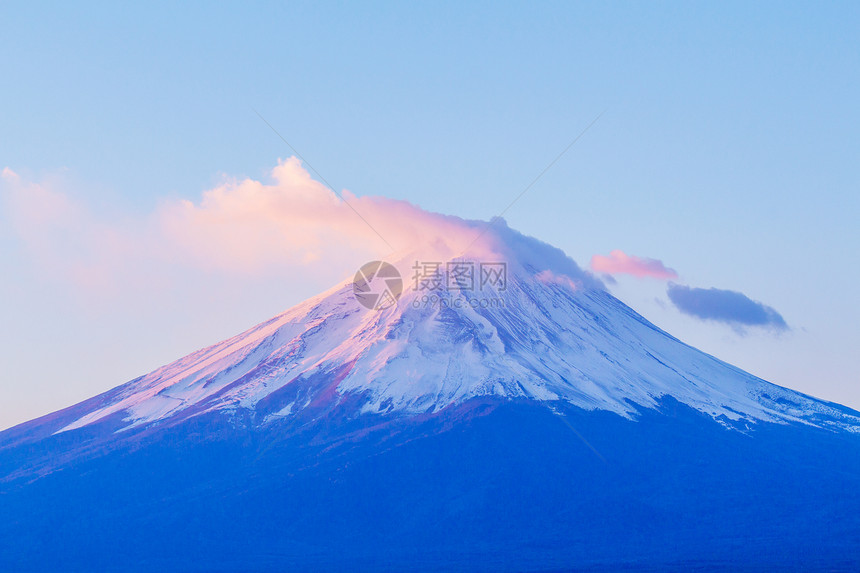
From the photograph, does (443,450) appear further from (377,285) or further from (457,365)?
(377,285)

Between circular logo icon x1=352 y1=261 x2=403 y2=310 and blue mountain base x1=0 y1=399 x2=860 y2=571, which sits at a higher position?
circular logo icon x1=352 y1=261 x2=403 y2=310

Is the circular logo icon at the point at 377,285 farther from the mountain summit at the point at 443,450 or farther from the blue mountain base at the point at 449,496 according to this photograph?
the blue mountain base at the point at 449,496

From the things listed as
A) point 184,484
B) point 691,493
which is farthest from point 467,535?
point 184,484

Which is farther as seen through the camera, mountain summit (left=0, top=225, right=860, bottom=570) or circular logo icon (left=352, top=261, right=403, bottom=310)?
circular logo icon (left=352, top=261, right=403, bottom=310)

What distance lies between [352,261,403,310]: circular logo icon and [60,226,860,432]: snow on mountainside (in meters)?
1.07

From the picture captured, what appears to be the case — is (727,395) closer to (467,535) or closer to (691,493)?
(691,493)

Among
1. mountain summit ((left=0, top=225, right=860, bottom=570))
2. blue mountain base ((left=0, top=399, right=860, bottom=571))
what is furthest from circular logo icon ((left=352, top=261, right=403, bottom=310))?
blue mountain base ((left=0, top=399, right=860, bottom=571))

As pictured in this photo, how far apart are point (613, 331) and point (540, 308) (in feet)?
27.6

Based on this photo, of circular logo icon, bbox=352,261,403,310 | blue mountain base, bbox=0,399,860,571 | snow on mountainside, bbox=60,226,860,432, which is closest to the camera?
blue mountain base, bbox=0,399,860,571

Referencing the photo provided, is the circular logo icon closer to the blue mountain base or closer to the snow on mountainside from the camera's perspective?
the snow on mountainside

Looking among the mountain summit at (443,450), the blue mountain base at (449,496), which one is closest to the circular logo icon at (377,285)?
the mountain summit at (443,450)

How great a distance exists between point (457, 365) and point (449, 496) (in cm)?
1900

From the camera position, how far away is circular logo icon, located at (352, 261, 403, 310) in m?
125

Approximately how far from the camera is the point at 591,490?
95.2 metres
